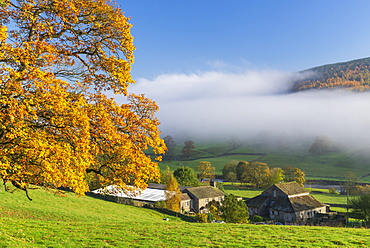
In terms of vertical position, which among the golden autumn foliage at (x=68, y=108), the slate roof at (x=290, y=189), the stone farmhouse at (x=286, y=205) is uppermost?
the golden autumn foliage at (x=68, y=108)

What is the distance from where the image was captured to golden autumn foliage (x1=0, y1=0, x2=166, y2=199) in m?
10.8

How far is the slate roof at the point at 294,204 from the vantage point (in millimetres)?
70812

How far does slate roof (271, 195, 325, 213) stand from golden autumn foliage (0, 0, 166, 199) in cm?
6534

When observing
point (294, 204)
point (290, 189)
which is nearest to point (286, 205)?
point (294, 204)

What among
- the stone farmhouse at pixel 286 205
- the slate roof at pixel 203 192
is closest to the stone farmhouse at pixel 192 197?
the slate roof at pixel 203 192

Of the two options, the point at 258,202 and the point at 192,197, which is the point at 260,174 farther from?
the point at 192,197

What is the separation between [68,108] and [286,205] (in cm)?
7305

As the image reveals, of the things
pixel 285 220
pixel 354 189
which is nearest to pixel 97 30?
pixel 285 220

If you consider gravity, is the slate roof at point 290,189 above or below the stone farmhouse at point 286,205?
above

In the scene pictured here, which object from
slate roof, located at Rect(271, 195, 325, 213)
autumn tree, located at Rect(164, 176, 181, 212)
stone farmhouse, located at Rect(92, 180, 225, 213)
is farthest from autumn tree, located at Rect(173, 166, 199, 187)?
slate roof, located at Rect(271, 195, 325, 213)

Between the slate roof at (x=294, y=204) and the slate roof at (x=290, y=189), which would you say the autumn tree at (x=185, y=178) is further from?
the slate roof at (x=294, y=204)

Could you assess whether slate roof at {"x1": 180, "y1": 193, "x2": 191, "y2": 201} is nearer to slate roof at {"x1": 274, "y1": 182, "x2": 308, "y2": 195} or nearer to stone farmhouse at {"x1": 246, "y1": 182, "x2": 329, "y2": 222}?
stone farmhouse at {"x1": 246, "y1": 182, "x2": 329, "y2": 222}

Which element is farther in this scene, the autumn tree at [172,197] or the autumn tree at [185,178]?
the autumn tree at [185,178]

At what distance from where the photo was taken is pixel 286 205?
72438 mm
